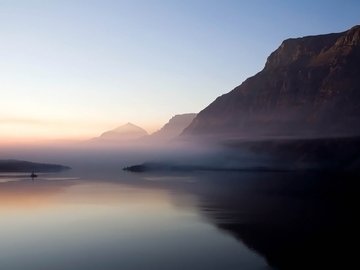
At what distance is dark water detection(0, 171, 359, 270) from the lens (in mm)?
40562

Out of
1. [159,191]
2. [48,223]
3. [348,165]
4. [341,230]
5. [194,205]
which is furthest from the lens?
[348,165]

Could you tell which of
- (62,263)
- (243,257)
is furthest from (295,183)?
(62,263)

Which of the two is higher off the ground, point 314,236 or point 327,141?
point 327,141

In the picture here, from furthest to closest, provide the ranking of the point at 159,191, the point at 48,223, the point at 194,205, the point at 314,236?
the point at 159,191 → the point at 194,205 → the point at 48,223 → the point at 314,236

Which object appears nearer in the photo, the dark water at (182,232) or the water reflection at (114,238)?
the water reflection at (114,238)

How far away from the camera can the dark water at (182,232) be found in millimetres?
40562

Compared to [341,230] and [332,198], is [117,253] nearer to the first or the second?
[341,230]

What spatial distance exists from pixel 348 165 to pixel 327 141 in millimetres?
31367

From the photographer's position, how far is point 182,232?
55.6 meters

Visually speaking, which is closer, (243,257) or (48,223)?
(243,257)

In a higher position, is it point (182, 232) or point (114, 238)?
point (114, 238)

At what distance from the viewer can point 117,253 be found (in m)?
43.5

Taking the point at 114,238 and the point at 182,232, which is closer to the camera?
the point at 114,238

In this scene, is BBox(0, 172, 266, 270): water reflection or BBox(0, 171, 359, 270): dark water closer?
BBox(0, 172, 266, 270): water reflection
